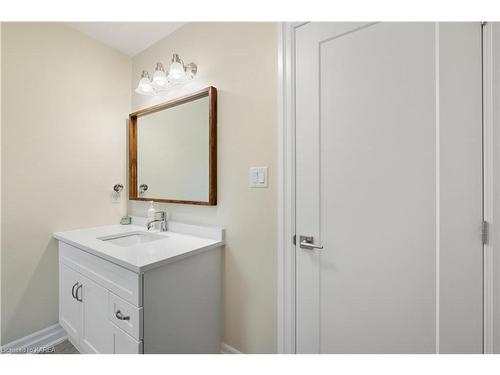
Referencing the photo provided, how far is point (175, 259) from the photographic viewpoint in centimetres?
110

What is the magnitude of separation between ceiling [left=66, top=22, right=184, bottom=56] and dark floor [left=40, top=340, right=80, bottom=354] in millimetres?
2130

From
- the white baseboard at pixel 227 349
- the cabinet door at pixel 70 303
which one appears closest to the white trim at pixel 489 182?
the white baseboard at pixel 227 349

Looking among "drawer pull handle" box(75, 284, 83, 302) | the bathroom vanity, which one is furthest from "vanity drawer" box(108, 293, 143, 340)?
"drawer pull handle" box(75, 284, 83, 302)

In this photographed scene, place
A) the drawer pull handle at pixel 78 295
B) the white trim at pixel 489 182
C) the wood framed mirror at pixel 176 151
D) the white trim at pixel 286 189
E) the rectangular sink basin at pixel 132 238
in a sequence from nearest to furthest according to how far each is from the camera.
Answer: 1. the white trim at pixel 489 182
2. the white trim at pixel 286 189
3. the drawer pull handle at pixel 78 295
4. the wood framed mirror at pixel 176 151
5. the rectangular sink basin at pixel 132 238

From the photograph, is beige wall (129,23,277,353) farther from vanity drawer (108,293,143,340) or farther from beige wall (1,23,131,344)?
beige wall (1,23,131,344)

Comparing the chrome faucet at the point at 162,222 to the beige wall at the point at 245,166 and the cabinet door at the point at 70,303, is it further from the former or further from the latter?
the cabinet door at the point at 70,303

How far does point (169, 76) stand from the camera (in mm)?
1518

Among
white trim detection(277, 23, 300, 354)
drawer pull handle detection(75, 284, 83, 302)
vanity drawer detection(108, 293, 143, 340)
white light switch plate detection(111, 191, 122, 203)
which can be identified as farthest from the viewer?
white light switch plate detection(111, 191, 122, 203)

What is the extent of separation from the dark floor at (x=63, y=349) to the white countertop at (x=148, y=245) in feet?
2.28

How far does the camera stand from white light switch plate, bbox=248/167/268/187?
121cm

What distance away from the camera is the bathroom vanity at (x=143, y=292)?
3.31 feet

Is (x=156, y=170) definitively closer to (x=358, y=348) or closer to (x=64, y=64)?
(x=64, y=64)

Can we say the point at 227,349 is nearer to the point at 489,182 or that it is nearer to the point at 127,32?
the point at 489,182

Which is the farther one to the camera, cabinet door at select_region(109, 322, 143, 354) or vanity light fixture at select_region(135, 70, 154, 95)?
vanity light fixture at select_region(135, 70, 154, 95)
